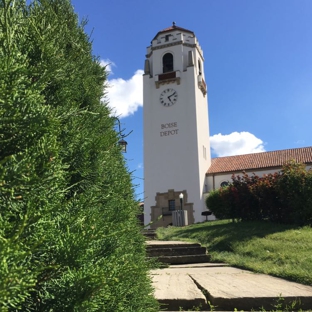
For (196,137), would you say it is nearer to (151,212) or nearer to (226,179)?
(226,179)

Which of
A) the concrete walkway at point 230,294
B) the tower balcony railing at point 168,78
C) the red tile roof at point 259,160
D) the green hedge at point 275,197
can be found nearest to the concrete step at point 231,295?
the concrete walkway at point 230,294

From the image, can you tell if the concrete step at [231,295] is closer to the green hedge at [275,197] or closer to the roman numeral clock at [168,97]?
the green hedge at [275,197]

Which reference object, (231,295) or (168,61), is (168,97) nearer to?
(168,61)

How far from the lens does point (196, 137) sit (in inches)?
976

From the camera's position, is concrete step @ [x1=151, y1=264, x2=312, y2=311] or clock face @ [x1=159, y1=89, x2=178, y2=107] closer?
concrete step @ [x1=151, y1=264, x2=312, y2=311]

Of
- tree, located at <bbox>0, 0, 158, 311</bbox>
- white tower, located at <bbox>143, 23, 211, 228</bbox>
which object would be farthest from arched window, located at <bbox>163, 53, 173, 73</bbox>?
tree, located at <bbox>0, 0, 158, 311</bbox>

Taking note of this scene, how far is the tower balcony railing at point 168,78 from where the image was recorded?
86.8 feet

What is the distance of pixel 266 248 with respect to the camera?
5.75 meters

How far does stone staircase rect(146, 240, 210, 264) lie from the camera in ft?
19.7

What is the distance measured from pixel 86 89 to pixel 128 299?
134 centimetres

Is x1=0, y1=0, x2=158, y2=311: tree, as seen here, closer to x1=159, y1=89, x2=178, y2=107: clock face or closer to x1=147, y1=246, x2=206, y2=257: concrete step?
x1=147, y1=246, x2=206, y2=257: concrete step

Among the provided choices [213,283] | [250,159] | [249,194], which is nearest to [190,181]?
[250,159]

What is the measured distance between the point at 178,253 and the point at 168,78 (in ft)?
73.0

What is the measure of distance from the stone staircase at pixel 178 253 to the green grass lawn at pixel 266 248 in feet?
0.93
